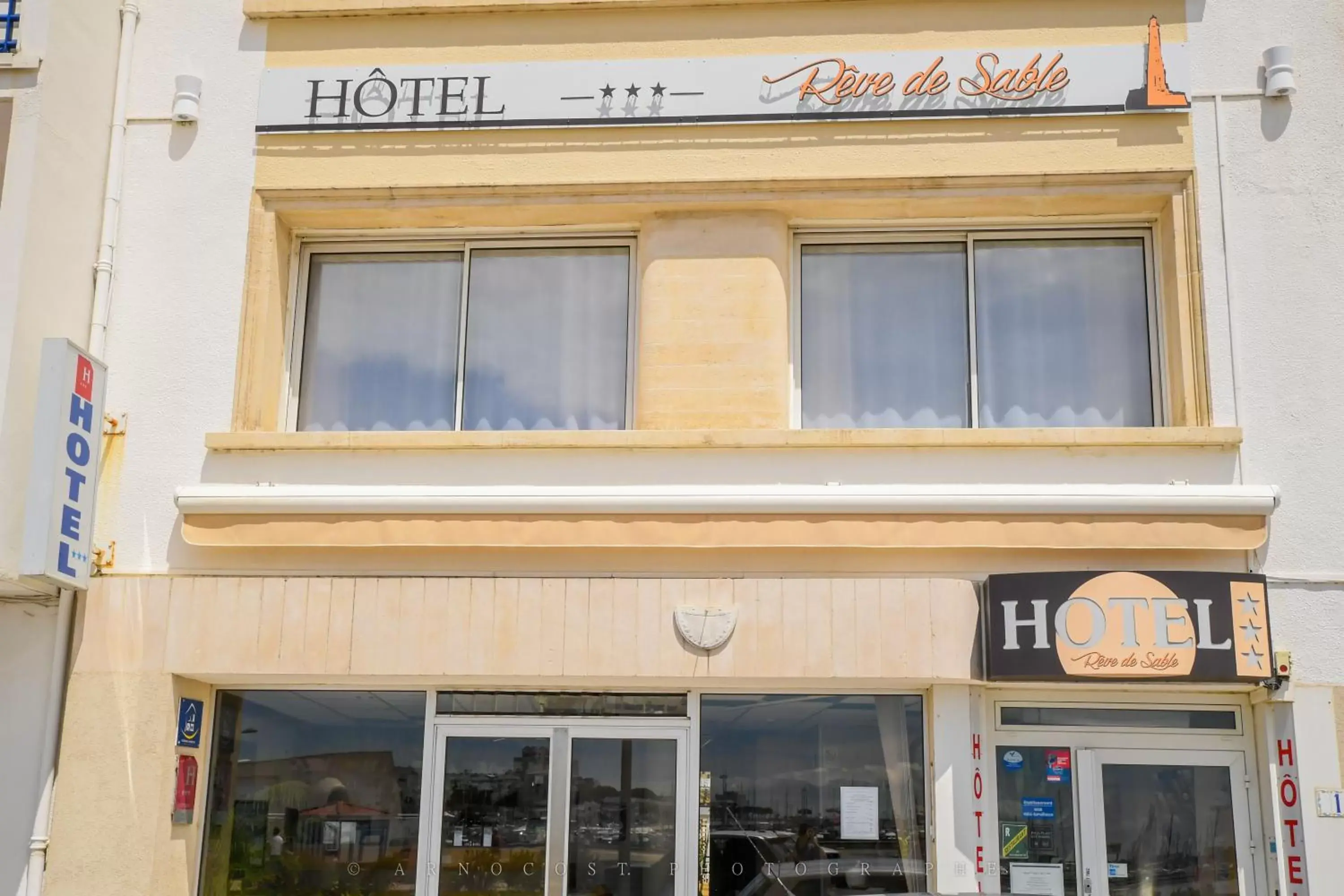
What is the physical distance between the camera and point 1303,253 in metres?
9.84

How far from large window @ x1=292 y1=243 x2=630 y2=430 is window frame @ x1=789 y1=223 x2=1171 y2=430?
4.01 feet

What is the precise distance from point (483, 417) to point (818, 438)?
2.51 m

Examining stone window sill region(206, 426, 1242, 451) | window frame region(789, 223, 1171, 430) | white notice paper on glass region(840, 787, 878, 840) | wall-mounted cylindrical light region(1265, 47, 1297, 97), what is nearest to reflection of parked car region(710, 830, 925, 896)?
white notice paper on glass region(840, 787, 878, 840)

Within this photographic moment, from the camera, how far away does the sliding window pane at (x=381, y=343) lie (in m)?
10.7

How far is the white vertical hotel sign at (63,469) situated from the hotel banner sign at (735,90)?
2403 mm

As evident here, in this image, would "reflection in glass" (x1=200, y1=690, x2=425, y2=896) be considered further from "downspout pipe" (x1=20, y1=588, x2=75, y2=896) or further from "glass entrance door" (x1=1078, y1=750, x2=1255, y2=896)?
"glass entrance door" (x1=1078, y1=750, x2=1255, y2=896)

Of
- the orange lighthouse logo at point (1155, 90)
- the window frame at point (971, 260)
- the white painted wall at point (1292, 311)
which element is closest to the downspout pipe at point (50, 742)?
the window frame at point (971, 260)

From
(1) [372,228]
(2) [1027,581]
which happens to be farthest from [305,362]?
(2) [1027,581]

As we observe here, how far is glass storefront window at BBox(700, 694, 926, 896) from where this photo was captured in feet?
→ 31.6

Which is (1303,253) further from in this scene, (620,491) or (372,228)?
(372,228)

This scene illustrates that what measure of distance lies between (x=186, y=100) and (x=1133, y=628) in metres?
7.54

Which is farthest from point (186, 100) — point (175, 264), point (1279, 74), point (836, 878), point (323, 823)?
point (1279, 74)

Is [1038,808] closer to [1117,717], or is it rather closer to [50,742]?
[1117,717]

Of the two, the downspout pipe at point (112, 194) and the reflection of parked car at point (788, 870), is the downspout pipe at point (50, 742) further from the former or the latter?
the reflection of parked car at point (788, 870)
